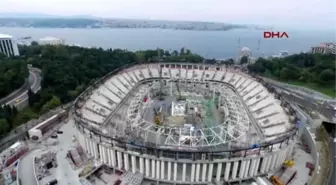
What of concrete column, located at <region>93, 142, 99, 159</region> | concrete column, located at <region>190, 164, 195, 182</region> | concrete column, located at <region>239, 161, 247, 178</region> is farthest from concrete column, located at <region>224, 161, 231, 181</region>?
concrete column, located at <region>93, 142, 99, 159</region>

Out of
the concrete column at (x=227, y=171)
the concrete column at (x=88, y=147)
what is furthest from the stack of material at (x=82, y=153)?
the concrete column at (x=227, y=171)

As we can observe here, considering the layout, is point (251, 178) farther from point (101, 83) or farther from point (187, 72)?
point (187, 72)

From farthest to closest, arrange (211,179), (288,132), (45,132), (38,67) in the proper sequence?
(38,67), (45,132), (288,132), (211,179)

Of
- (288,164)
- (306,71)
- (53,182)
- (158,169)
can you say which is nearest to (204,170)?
(158,169)

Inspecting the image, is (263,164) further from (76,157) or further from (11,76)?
(11,76)

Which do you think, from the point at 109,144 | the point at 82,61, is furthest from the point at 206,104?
the point at 82,61

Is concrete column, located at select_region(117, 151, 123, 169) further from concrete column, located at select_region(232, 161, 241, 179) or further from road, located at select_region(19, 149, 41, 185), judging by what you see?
Answer: concrete column, located at select_region(232, 161, 241, 179)
